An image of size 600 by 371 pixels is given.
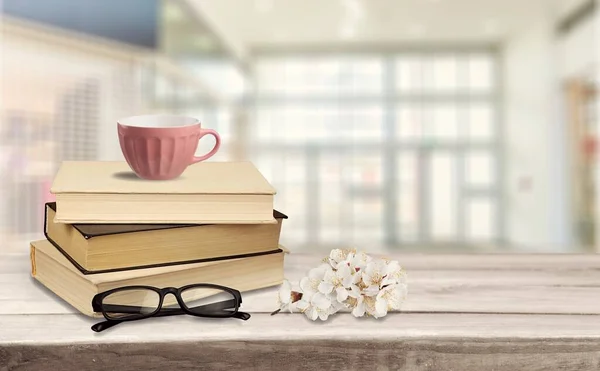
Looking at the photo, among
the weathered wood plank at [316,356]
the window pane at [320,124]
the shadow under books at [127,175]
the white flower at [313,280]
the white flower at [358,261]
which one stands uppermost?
the window pane at [320,124]

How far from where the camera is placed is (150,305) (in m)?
0.52

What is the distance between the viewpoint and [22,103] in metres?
3.16

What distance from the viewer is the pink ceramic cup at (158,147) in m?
0.60

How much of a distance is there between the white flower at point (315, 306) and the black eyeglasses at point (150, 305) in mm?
46

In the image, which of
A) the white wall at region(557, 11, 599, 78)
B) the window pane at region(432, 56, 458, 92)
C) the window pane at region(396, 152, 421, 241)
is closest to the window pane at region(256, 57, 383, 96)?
the window pane at region(432, 56, 458, 92)

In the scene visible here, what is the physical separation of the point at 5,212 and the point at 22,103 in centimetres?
55

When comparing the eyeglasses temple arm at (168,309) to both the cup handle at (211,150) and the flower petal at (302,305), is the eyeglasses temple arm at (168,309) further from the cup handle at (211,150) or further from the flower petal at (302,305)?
the cup handle at (211,150)

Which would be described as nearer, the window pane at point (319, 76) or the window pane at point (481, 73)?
the window pane at point (481, 73)

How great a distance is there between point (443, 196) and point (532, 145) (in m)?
1.37

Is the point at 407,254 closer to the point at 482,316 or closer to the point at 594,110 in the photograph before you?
the point at 482,316

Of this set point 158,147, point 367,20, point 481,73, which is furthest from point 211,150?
point 481,73

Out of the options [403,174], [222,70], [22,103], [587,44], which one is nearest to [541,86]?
[587,44]

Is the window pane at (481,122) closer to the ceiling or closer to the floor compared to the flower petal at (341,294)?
closer to the ceiling

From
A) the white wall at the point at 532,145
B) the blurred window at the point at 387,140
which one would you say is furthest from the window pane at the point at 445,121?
the white wall at the point at 532,145
